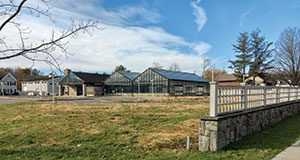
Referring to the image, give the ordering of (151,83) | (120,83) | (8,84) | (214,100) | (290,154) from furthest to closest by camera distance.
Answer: (8,84) → (120,83) → (151,83) → (214,100) → (290,154)

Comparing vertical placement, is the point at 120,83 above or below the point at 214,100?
above

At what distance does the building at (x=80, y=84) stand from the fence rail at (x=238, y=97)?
44027mm

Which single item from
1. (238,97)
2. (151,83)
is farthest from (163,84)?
(238,97)

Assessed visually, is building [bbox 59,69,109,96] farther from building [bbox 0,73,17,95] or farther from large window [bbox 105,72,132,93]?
building [bbox 0,73,17,95]

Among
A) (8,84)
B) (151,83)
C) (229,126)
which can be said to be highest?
(151,83)

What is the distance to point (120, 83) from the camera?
46688mm

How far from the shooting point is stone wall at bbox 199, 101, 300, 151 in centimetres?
506

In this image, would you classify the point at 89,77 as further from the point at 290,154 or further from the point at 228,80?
the point at 290,154

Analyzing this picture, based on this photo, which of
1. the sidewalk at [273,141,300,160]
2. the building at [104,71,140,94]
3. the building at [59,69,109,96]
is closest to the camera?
the sidewalk at [273,141,300,160]

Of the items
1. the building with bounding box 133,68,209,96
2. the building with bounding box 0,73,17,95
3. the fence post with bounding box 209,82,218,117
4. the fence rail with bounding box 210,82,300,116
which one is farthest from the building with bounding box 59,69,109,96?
the fence post with bounding box 209,82,218,117

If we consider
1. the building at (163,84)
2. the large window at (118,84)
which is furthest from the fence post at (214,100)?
the large window at (118,84)

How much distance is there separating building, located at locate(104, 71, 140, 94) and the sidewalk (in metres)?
39.8

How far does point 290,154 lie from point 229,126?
1527 mm

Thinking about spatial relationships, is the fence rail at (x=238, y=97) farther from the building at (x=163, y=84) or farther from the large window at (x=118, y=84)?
the large window at (x=118, y=84)
